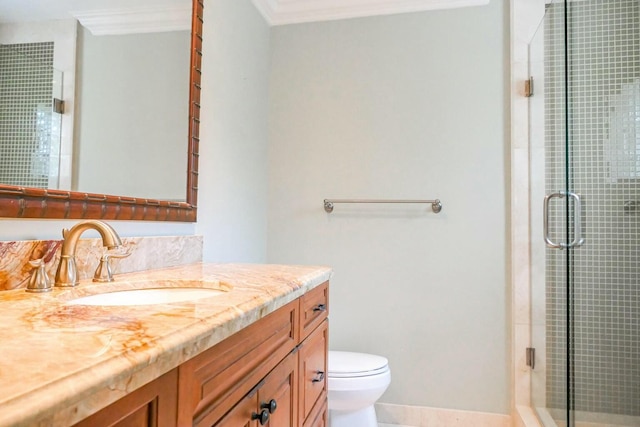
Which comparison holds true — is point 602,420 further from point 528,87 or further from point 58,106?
point 58,106

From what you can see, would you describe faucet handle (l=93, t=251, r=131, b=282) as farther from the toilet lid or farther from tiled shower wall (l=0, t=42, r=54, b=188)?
the toilet lid

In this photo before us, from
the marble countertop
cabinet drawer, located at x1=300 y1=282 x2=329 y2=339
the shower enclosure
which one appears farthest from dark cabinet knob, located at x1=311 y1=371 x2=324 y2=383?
the shower enclosure

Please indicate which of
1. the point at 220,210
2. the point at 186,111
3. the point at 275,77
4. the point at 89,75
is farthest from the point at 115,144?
the point at 275,77

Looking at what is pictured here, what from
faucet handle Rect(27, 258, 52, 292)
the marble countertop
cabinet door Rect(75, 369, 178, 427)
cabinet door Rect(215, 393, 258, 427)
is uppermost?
faucet handle Rect(27, 258, 52, 292)

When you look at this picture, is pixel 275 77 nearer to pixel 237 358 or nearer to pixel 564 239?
pixel 564 239

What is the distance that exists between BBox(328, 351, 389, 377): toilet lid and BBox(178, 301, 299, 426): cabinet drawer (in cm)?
89

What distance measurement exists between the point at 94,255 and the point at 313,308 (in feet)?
2.20

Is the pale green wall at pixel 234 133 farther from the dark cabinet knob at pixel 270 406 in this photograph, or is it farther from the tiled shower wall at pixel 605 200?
the tiled shower wall at pixel 605 200

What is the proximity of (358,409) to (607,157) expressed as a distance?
1.61 m

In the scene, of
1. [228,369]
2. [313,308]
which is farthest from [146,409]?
[313,308]

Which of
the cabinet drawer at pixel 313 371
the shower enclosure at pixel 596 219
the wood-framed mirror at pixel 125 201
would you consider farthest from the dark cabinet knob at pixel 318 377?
the shower enclosure at pixel 596 219

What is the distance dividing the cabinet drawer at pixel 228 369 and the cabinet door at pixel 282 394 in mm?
30

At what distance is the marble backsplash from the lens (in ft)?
3.04

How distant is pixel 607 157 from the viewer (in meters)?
1.86
